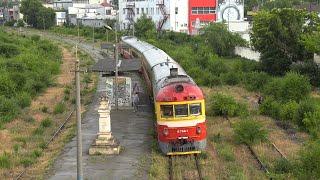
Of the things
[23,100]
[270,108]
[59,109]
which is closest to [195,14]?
[23,100]

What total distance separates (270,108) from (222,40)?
106 feet

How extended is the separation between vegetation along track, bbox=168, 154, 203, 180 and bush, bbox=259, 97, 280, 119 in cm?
904

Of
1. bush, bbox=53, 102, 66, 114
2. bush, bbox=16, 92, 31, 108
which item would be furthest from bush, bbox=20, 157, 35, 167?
bush, bbox=16, 92, 31, 108

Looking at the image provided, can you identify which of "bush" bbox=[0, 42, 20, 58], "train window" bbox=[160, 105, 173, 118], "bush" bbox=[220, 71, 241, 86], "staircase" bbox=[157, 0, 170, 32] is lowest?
"bush" bbox=[220, 71, 241, 86]

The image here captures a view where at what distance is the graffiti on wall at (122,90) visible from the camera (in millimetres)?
29391

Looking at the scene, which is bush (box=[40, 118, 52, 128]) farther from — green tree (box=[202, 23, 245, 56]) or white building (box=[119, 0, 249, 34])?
white building (box=[119, 0, 249, 34])

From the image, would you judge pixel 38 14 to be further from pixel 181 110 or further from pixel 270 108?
pixel 181 110

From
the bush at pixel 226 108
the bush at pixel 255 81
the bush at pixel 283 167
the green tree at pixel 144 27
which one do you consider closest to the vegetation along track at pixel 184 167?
the bush at pixel 283 167

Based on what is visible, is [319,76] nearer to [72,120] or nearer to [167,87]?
[72,120]

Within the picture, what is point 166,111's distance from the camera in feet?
64.6

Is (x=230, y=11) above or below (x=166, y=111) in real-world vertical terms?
above

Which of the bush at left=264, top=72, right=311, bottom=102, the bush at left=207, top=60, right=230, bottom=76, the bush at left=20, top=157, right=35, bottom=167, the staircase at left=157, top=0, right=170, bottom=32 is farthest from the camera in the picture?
the staircase at left=157, top=0, right=170, bottom=32

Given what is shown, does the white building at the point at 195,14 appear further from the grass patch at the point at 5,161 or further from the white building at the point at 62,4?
the grass patch at the point at 5,161

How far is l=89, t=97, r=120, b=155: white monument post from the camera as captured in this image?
20328 millimetres
